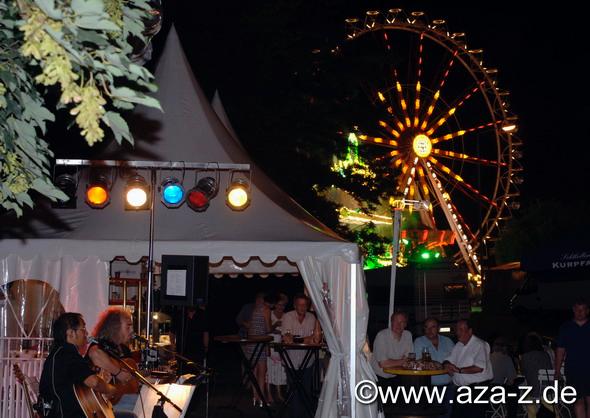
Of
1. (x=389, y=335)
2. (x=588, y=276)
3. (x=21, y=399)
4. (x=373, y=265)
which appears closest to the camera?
(x=21, y=399)

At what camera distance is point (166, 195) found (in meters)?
8.50

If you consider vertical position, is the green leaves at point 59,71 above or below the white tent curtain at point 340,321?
above

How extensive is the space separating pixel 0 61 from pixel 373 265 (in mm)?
21878

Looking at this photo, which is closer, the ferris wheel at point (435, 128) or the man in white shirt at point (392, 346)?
the man in white shirt at point (392, 346)

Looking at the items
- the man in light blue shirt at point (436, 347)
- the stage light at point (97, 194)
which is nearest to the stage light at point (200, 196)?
the stage light at point (97, 194)

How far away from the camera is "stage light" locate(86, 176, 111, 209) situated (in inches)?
327

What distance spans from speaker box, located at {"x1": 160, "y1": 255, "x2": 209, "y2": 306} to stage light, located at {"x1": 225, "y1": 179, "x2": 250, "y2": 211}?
72 centimetres

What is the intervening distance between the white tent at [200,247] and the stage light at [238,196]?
0.29 m

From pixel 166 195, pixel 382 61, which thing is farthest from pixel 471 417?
pixel 382 61

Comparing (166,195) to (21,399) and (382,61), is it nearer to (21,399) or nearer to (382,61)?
(21,399)

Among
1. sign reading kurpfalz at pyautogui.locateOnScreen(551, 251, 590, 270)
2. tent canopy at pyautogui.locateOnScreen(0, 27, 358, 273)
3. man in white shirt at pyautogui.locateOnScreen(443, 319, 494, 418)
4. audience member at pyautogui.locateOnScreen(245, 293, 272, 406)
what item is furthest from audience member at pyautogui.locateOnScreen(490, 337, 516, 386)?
audience member at pyautogui.locateOnScreen(245, 293, 272, 406)

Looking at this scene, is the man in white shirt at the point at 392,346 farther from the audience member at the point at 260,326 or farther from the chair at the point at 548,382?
the audience member at the point at 260,326

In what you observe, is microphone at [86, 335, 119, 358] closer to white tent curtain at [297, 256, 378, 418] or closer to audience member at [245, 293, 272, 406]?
white tent curtain at [297, 256, 378, 418]

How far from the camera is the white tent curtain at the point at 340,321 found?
8703mm
